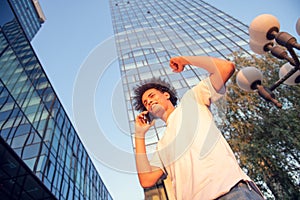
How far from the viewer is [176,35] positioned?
83.0 ft

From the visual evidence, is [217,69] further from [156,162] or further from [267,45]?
[267,45]

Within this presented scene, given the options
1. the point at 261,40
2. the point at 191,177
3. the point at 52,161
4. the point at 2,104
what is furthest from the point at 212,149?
the point at 52,161

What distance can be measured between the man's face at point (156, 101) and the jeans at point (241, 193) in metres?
0.99

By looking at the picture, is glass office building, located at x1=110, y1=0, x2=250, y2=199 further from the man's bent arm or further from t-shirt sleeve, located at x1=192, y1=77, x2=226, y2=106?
the man's bent arm

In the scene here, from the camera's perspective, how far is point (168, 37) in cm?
2500

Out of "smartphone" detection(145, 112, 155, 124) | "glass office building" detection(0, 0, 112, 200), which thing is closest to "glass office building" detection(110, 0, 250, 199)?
"glass office building" detection(0, 0, 112, 200)

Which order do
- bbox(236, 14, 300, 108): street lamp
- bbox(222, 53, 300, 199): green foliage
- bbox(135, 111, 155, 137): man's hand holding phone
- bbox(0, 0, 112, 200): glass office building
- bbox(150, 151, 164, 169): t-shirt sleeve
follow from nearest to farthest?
bbox(150, 151, 164, 169): t-shirt sleeve
bbox(135, 111, 155, 137): man's hand holding phone
bbox(236, 14, 300, 108): street lamp
bbox(222, 53, 300, 199): green foliage
bbox(0, 0, 112, 200): glass office building

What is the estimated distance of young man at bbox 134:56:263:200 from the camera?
119 centimetres

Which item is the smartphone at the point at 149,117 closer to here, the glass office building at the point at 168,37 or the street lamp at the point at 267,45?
the street lamp at the point at 267,45

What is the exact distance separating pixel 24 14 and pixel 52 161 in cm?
3467

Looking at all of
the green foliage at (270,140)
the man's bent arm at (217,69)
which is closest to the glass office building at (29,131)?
the green foliage at (270,140)

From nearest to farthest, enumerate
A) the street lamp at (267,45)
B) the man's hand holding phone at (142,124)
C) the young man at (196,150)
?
the young man at (196,150), the man's hand holding phone at (142,124), the street lamp at (267,45)

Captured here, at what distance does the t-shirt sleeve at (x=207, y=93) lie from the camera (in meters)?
1.69

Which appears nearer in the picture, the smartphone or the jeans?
the jeans
